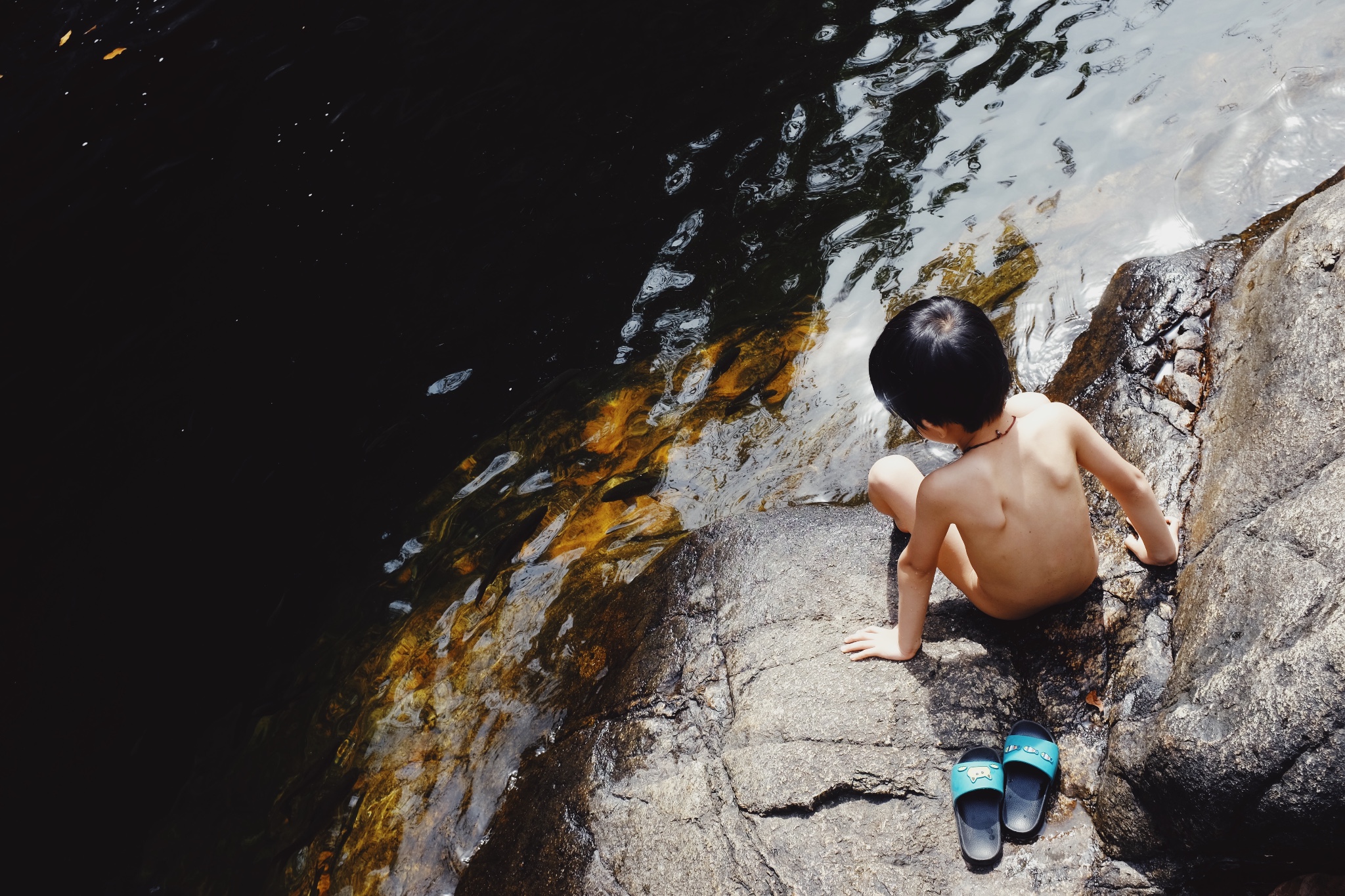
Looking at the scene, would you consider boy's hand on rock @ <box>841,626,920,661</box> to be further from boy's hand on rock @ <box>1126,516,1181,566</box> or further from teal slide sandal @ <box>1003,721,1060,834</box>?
boy's hand on rock @ <box>1126,516,1181,566</box>

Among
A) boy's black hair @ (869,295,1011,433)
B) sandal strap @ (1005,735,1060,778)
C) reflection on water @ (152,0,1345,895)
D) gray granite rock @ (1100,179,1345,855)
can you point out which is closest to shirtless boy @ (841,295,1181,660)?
boy's black hair @ (869,295,1011,433)

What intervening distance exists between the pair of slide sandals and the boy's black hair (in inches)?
38.2

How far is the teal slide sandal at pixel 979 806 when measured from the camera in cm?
245

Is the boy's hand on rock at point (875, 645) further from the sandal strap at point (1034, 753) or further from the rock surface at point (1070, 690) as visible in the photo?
the sandal strap at point (1034, 753)

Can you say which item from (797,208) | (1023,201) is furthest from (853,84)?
(1023,201)

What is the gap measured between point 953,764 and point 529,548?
8.65ft

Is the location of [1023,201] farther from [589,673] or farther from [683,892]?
[683,892]

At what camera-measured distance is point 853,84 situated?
6.68 meters

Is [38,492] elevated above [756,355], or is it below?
above

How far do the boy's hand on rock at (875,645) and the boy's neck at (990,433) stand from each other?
2.56ft

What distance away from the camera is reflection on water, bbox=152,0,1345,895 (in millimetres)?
4043

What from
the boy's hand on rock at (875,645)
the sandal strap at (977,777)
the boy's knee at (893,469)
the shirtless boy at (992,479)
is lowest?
the boy's hand on rock at (875,645)

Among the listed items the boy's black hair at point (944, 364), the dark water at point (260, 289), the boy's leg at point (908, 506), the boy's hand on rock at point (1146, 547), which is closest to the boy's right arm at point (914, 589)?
the boy's leg at point (908, 506)

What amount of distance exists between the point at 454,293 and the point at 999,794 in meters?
4.97
